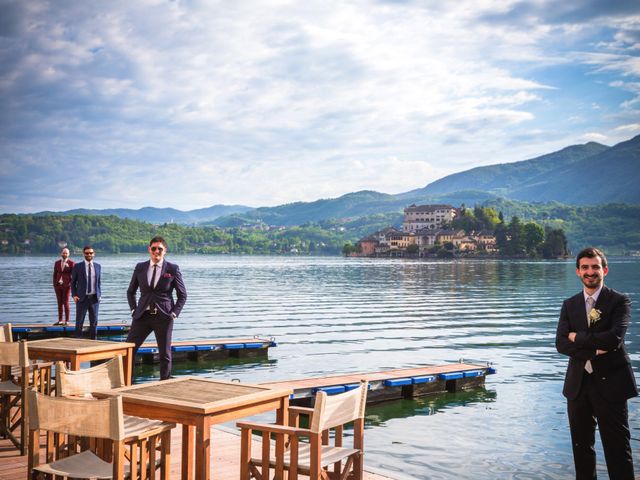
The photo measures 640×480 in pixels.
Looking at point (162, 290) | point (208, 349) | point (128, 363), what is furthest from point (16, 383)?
point (208, 349)

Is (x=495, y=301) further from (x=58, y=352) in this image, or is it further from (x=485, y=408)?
(x=58, y=352)

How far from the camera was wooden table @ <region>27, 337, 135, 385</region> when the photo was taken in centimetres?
799

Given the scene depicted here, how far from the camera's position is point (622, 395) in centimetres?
578

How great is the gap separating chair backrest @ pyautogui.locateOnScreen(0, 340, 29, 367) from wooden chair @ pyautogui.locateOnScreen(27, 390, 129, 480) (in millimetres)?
2151

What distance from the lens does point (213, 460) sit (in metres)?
7.52

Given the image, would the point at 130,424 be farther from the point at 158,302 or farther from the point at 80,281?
the point at 80,281

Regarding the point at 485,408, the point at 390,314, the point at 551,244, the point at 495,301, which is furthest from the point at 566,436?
the point at 551,244

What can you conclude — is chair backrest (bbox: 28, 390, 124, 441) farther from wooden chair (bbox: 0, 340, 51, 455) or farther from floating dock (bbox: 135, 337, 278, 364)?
floating dock (bbox: 135, 337, 278, 364)

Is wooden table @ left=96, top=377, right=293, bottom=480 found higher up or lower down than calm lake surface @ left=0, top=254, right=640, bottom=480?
higher up

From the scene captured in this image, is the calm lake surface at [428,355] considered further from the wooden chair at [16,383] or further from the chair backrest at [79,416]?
the wooden chair at [16,383]

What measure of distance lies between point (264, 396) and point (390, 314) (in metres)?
29.7

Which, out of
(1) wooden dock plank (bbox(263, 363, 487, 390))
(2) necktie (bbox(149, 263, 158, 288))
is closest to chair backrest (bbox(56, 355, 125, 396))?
(2) necktie (bbox(149, 263, 158, 288))

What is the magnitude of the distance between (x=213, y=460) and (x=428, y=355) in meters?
14.4

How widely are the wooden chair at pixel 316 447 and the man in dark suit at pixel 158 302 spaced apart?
5.57m
